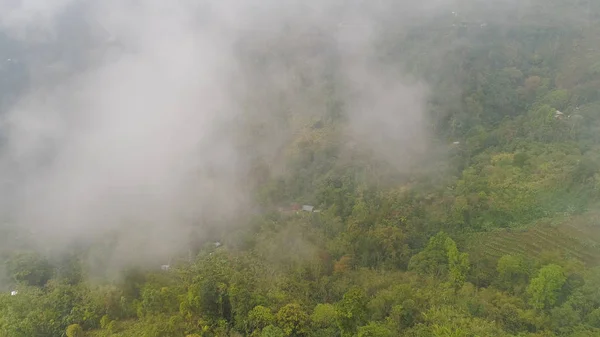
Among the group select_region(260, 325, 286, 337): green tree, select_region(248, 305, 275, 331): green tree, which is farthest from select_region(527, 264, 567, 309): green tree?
select_region(248, 305, 275, 331): green tree

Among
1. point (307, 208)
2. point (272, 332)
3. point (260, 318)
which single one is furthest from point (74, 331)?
point (307, 208)

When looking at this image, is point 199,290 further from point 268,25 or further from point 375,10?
point 375,10

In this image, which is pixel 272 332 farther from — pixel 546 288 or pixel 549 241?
pixel 549 241

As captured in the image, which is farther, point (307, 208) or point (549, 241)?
point (307, 208)

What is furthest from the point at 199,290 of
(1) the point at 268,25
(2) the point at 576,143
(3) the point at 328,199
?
(1) the point at 268,25

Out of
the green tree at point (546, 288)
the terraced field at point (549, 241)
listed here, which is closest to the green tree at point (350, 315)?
the green tree at point (546, 288)

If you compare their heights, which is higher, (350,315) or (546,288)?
(546,288)

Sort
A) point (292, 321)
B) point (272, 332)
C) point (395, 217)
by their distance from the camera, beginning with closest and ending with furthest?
point (272, 332) → point (292, 321) → point (395, 217)
